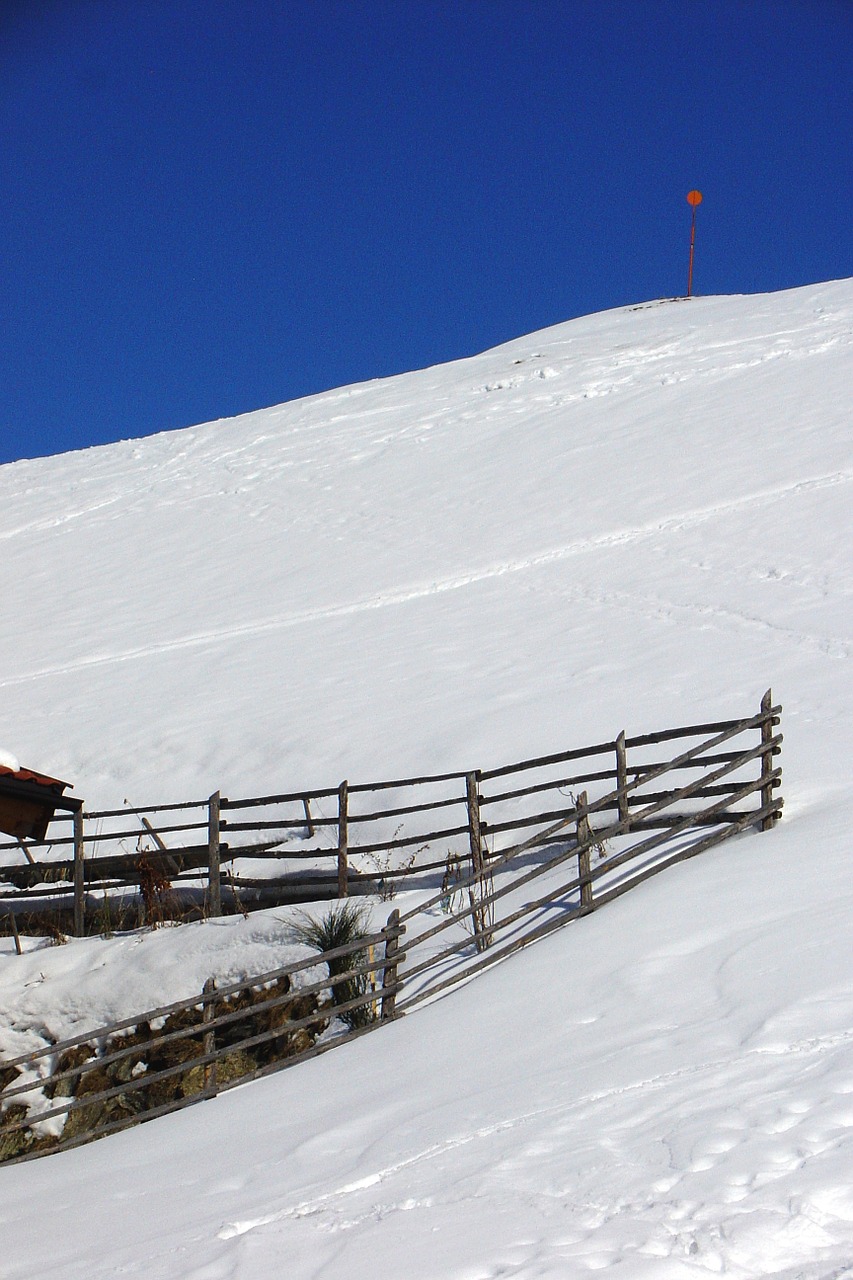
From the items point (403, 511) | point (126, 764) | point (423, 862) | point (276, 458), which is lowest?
point (423, 862)

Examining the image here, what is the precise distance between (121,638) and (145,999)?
40.2 ft

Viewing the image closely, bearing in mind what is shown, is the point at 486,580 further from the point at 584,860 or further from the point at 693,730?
the point at 584,860

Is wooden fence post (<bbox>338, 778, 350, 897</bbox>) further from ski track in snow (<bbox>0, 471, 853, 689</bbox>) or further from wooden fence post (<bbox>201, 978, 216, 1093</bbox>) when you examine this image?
ski track in snow (<bbox>0, 471, 853, 689</bbox>)

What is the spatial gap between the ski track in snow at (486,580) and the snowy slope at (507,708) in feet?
0.27

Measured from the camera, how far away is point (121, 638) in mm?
21719

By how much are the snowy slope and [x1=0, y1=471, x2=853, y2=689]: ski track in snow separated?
0.08 metres

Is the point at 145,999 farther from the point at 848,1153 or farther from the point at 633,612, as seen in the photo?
the point at 633,612

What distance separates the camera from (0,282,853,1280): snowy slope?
15.8ft

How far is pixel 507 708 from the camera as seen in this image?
1602 cm

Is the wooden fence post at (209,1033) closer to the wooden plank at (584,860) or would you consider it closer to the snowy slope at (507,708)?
the snowy slope at (507,708)

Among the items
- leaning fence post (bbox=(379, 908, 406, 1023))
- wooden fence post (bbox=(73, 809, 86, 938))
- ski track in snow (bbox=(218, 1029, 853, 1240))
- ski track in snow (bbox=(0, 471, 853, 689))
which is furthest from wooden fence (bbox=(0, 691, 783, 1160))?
ski track in snow (bbox=(0, 471, 853, 689))

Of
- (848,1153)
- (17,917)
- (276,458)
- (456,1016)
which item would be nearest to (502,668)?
(17,917)

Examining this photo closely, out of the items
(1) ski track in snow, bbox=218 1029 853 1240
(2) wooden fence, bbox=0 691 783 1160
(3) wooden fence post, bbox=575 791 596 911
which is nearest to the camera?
(1) ski track in snow, bbox=218 1029 853 1240

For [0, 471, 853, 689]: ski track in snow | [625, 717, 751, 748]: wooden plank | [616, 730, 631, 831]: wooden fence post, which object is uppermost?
[0, 471, 853, 689]: ski track in snow
